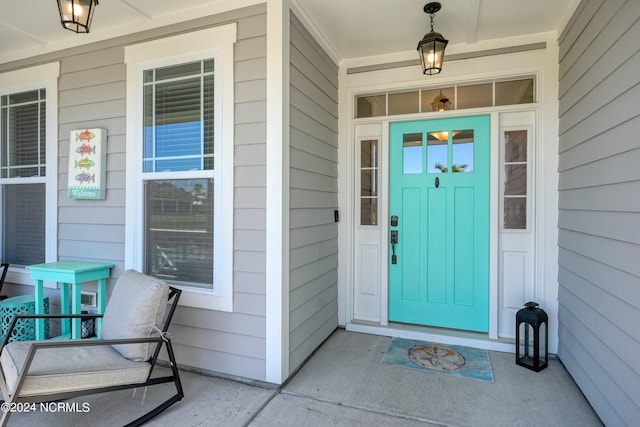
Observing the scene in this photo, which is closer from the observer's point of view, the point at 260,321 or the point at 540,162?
the point at 260,321

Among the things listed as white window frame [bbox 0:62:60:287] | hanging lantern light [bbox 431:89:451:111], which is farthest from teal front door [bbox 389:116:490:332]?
white window frame [bbox 0:62:60:287]

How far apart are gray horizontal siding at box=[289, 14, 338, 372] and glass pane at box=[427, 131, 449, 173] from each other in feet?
3.02

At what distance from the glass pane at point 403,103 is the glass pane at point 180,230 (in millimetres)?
1970

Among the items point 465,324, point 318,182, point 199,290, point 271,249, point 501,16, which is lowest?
point 465,324

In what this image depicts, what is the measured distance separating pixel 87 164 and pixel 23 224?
1.15 m

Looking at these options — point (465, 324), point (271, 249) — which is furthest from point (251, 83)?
point (465, 324)

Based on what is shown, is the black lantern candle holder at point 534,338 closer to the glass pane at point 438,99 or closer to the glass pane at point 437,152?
the glass pane at point 437,152

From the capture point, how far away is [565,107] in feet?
9.11

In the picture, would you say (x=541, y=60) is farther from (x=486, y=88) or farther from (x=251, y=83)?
(x=251, y=83)

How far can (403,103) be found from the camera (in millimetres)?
3490

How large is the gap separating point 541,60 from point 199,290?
3.45m

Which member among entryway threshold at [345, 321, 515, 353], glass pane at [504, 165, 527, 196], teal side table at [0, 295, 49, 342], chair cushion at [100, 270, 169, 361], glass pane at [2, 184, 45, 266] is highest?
glass pane at [504, 165, 527, 196]

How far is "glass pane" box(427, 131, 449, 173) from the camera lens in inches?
131

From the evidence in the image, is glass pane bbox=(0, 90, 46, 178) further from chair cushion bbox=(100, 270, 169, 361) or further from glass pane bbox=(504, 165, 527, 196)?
glass pane bbox=(504, 165, 527, 196)
